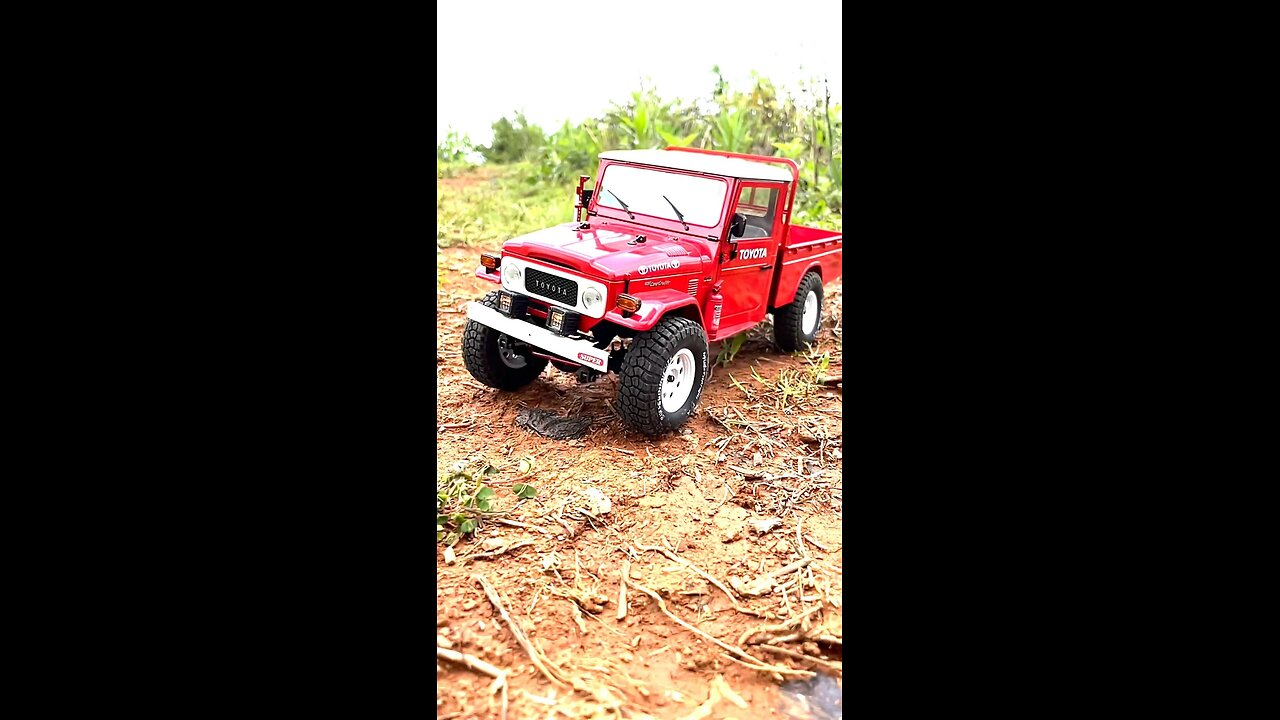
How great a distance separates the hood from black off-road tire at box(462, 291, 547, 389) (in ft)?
1.62

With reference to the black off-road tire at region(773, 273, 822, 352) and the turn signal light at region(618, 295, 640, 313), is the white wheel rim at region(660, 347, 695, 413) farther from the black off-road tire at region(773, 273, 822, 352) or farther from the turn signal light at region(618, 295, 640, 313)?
the black off-road tire at region(773, 273, 822, 352)

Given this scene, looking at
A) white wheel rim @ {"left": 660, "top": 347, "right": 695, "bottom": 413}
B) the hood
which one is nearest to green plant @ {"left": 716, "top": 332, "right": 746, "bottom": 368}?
white wheel rim @ {"left": 660, "top": 347, "right": 695, "bottom": 413}

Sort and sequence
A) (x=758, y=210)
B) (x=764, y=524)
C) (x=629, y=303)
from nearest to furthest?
(x=764, y=524)
(x=629, y=303)
(x=758, y=210)

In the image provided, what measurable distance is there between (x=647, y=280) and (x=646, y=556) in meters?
1.73

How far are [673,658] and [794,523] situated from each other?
131cm

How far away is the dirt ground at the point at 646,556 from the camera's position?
9.97 ft

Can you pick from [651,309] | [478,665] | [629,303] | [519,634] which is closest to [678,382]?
[651,309]

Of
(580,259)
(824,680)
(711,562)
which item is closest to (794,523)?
(711,562)

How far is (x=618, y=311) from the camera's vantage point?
4.80 meters

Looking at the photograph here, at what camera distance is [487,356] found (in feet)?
17.7

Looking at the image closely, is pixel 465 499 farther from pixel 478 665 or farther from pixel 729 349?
pixel 729 349

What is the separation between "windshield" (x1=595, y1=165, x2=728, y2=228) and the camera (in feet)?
17.8

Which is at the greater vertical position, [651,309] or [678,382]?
[651,309]

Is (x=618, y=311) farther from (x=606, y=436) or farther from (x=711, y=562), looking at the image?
(x=711, y=562)
